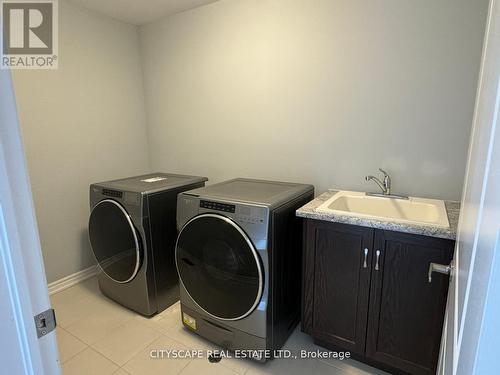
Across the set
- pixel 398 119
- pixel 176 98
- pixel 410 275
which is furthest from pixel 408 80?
pixel 176 98

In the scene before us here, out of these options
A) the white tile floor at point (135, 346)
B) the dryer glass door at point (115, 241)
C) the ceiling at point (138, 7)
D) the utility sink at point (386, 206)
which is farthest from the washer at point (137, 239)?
the ceiling at point (138, 7)

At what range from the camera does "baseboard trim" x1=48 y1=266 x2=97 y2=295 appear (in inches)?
93.5

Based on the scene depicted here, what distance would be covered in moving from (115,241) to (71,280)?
0.88 m

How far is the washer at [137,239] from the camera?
191 centimetres

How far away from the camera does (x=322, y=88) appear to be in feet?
6.44

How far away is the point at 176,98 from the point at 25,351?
243 centimetres

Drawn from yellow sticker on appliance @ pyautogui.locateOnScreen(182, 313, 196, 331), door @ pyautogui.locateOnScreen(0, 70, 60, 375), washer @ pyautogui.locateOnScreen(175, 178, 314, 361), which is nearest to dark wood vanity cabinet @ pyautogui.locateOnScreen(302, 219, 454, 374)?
washer @ pyautogui.locateOnScreen(175, 178, 314, 361)

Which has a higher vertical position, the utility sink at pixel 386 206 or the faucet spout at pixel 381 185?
the faucet spout at pixel 381 185

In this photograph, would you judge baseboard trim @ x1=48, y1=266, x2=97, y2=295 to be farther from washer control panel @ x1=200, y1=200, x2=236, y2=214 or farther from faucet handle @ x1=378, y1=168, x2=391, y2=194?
faucet handle @ x1=378, y1=168, x2=391, y2=194

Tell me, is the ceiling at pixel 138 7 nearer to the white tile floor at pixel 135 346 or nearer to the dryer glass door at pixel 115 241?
the dryer glass door at pixel 115 241

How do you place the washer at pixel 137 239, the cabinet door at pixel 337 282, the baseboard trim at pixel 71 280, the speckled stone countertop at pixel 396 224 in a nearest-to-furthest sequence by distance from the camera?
1. the speckled stone countertop at pixel 396 224
2. the cabinet door at pixel 337 282
3. the washer at pixel 137 239
4. the baseboard trim at pixel 71 280

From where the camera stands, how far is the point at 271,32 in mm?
2074

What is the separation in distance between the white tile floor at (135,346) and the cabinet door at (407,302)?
25 cm
